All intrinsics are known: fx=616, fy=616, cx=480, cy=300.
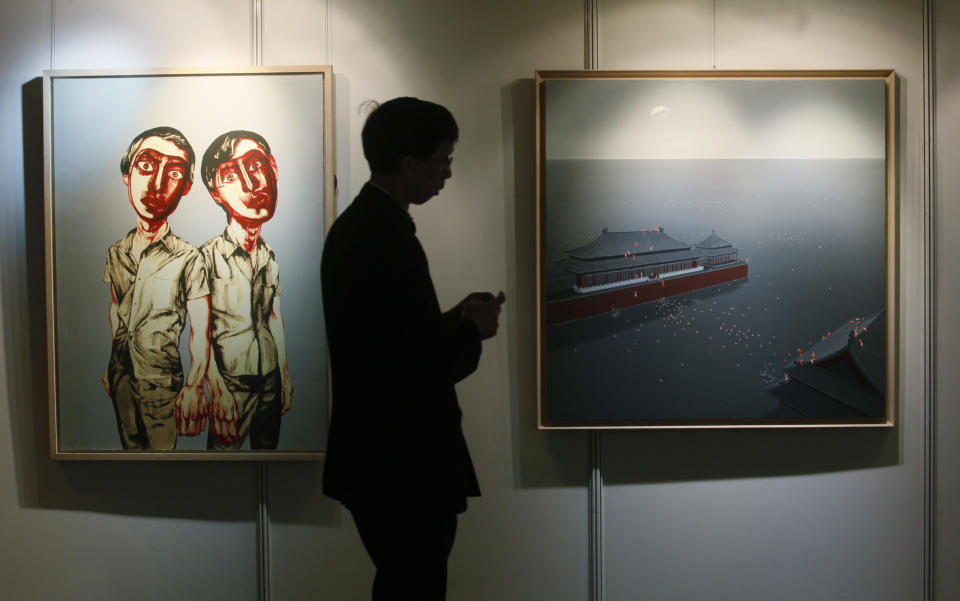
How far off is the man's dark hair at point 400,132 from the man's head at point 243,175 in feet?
2.41

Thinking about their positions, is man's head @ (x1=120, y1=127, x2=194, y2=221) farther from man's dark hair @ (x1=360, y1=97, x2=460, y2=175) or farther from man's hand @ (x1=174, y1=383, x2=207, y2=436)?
man's dark hair @ (x1=360, y1=97, x2=460, y2=175)

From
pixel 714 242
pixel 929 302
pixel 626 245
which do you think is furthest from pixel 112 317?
pixel 929 302

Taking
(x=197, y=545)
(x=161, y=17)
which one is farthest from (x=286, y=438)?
(x=161, y=17)

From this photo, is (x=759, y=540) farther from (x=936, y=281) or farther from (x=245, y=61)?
(x=245, y=61)

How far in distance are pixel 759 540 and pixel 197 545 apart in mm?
1925

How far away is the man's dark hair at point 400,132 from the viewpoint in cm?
140

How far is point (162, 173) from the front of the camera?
6.65ft

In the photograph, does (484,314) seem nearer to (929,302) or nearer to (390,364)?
(390,364)

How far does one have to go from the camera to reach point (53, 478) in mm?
2125

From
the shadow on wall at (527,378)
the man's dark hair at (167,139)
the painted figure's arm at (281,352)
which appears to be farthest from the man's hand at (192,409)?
the shadow on wall at (527,378)

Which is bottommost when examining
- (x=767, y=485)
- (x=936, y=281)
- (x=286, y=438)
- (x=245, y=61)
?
(x=767, y=485)

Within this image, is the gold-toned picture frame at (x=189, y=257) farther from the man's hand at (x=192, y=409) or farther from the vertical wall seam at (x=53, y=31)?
the vertical wall seam at (x=53, y=31)

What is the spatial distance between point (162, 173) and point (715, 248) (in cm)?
184

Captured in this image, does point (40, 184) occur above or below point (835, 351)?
above
